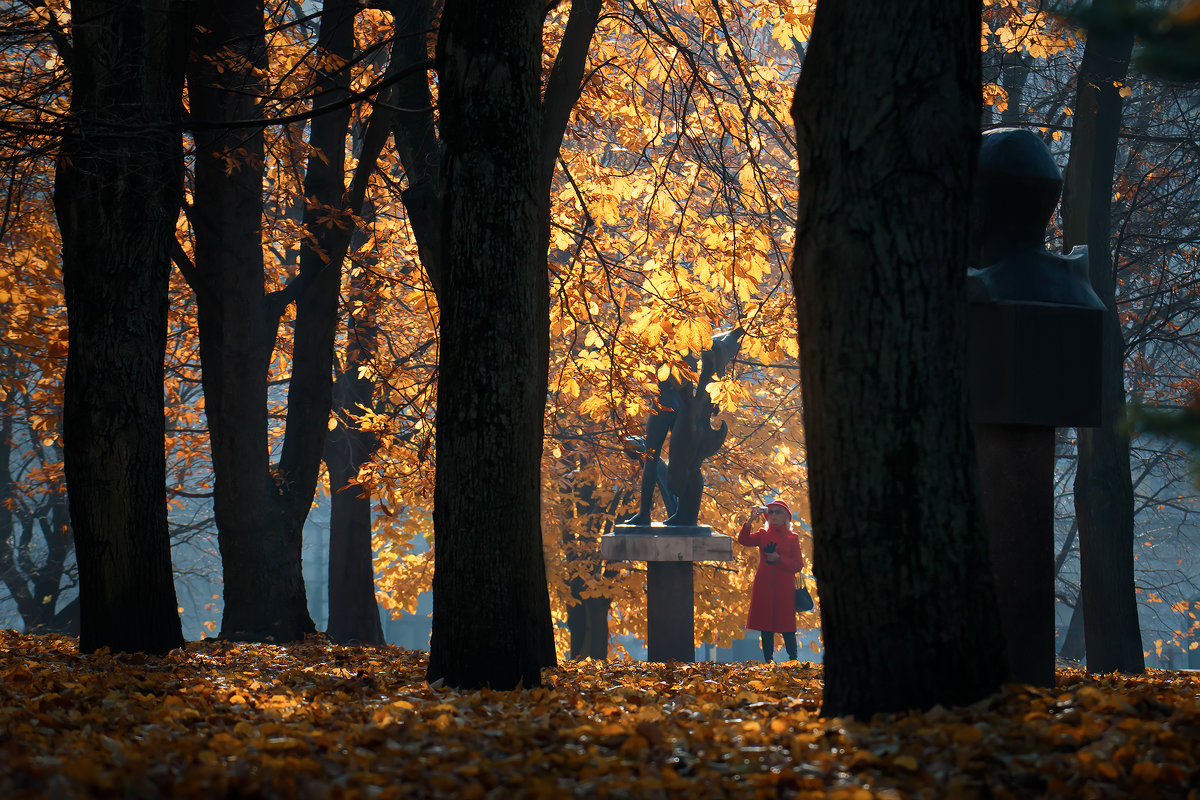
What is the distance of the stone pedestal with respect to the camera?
10922 mm

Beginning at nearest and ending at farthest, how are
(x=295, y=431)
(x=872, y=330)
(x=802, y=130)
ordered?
(x=872, y=330) → (x=802, y=130) → (x=295, y=431)

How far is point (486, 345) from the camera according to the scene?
4.63m

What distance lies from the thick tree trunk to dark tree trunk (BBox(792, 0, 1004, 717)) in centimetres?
162

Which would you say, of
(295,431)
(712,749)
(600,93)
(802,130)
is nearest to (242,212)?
(295,431)

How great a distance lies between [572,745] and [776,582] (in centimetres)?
857

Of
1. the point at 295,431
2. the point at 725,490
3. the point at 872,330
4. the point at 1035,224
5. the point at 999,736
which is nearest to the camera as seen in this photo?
the point at 999,736

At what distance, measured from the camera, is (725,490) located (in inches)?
646

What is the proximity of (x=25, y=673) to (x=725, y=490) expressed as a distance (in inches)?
490

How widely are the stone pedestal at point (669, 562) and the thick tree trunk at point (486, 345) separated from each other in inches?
245

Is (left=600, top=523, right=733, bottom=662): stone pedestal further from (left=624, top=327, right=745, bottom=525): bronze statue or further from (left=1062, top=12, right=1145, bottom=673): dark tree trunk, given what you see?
(left=1062, top=12, right=1145, bottom=673): dark tree trunk

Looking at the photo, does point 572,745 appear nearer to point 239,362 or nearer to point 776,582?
point 239,362

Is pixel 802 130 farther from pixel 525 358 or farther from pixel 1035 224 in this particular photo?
pixel 1035 224

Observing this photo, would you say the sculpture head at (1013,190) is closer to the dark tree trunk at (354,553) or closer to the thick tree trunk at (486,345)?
the thick tree trunk at (486,345)

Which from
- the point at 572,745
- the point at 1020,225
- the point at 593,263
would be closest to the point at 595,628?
the point at 593,263
